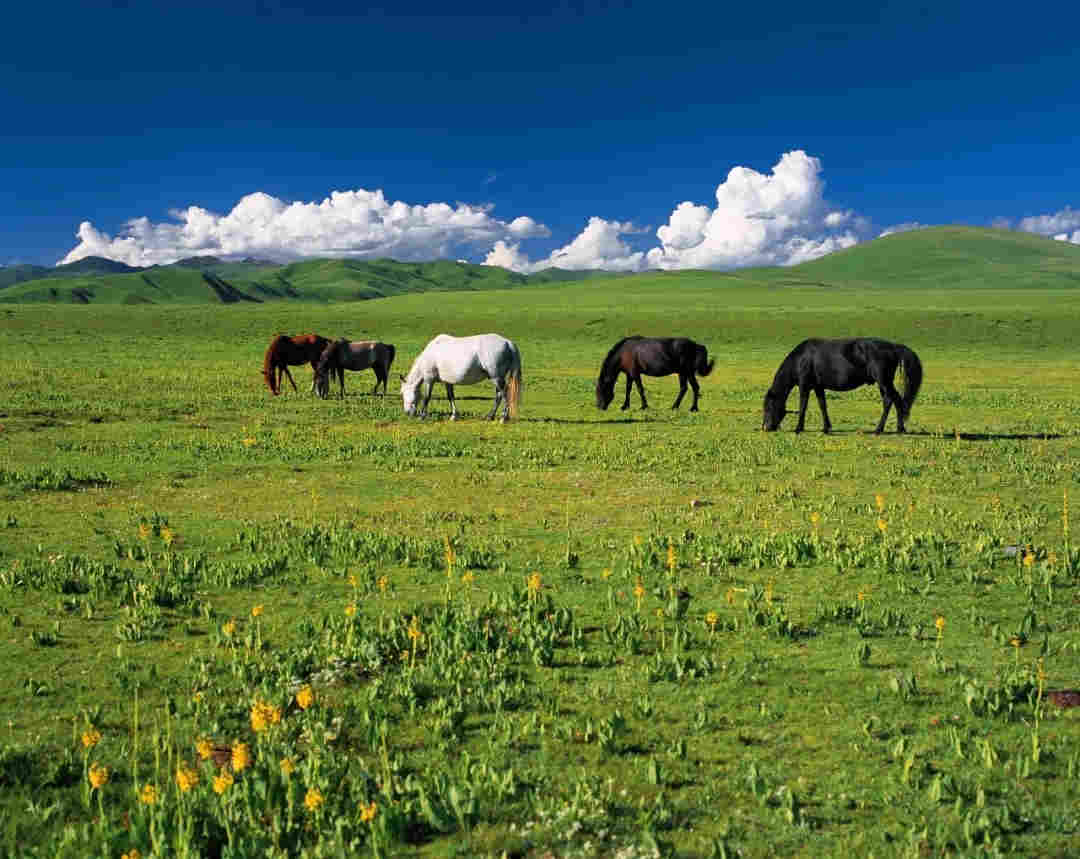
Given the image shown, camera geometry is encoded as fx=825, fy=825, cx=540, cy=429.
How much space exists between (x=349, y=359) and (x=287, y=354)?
261 cm

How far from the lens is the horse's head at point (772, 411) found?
68.8ft

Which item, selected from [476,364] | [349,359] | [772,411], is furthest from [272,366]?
[772,411]

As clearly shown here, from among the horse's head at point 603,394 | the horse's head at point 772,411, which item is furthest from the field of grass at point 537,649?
the horse's head at point 603,394

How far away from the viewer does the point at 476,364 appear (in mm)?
22453

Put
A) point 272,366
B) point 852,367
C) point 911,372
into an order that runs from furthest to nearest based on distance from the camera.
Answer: point 272,366 < point 852,367 < point 911,372

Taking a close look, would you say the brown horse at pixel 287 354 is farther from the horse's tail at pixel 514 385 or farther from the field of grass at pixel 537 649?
the field of grass at pixel 537 649

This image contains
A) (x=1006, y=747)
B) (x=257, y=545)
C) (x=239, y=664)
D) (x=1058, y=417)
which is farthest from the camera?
(x=1058, y=417)

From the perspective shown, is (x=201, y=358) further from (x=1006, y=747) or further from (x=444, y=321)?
(x=1006, y=747)

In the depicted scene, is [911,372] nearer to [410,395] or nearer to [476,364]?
[476,364]

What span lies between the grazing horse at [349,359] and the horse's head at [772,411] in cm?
1508

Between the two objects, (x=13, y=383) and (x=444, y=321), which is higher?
(x=444, y=321)

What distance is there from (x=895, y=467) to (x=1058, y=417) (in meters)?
13.2

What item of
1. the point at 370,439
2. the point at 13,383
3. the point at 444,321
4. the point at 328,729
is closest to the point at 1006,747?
the point at 328,729

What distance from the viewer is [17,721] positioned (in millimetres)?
5832
